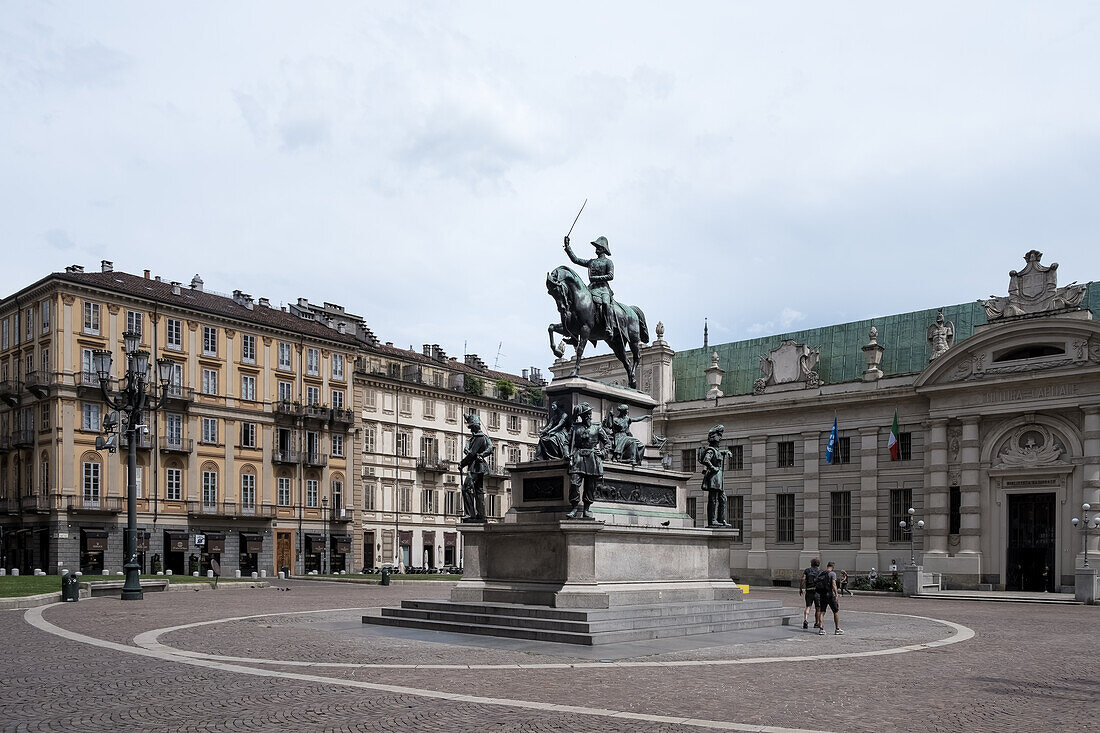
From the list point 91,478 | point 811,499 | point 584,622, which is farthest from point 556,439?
point 91,478

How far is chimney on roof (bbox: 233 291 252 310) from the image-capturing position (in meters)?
75.5

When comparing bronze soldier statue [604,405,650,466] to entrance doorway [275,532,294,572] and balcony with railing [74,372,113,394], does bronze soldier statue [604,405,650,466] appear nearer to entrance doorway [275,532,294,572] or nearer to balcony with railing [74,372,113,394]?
balcony with railing [74,372,113,394]

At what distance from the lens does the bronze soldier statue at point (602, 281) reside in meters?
24.6

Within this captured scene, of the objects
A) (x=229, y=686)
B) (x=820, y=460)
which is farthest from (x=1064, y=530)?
(x=229, y=686)

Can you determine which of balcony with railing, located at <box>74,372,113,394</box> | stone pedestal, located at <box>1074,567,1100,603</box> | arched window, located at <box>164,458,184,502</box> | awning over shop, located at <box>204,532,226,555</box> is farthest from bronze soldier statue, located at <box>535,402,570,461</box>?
awning over shop, located at <box>204,532,226,555</box>

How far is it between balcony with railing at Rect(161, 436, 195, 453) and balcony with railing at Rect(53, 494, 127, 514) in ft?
13.8

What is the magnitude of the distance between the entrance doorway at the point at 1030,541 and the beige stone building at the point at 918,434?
2.6 inches

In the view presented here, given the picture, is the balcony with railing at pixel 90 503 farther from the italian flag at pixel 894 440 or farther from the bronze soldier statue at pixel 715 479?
the bronze soldier statue at pixel 715 479

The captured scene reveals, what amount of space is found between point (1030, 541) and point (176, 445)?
49618mm

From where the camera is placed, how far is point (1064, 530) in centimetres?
5112

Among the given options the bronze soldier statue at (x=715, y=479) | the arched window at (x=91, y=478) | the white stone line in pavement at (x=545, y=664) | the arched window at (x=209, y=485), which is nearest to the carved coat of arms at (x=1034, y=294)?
the bronze soldier statue at (x=715, y=479)

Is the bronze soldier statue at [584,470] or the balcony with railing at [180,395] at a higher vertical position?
the balcony with railing at [180,395]

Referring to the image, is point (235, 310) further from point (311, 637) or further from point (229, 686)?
point (229, 686)

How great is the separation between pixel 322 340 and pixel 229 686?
6431cm
